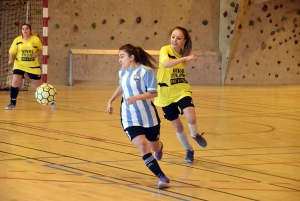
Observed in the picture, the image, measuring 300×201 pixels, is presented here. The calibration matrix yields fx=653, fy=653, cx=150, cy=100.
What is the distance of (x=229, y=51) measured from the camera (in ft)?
59.4

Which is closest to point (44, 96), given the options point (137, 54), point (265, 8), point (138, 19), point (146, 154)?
point (137, 54)

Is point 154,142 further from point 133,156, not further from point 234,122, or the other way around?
point 234,122

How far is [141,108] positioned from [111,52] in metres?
11.5

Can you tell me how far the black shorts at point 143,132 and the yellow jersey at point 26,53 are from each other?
20.2 ft

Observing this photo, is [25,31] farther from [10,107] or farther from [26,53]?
[10,107]

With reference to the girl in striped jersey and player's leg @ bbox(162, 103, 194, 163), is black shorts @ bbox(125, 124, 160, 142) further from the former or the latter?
player's leg @ bbox(162, 103, 194, 163)

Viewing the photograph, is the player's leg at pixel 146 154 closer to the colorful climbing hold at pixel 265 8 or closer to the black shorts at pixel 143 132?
the black shorts at pixel 143 132

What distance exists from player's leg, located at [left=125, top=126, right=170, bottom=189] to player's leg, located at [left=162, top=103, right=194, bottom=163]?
124 centimetres

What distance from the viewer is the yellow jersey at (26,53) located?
11.4 m

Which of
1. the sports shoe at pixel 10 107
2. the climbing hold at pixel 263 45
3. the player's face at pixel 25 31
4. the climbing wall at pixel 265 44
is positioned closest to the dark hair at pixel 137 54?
the sports shoe at pixel 10 107

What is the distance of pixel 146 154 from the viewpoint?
5.31 metres

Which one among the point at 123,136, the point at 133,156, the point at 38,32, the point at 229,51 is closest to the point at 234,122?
the point at 123,136

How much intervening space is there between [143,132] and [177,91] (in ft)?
4.41

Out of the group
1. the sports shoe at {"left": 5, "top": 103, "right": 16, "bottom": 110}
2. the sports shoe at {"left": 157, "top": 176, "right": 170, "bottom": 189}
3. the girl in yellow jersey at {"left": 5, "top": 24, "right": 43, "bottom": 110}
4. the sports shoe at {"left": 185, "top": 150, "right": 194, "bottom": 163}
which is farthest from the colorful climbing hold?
the sports shoe at {"left": 157, "top": 176, "right": 170, "bottom": 189}
